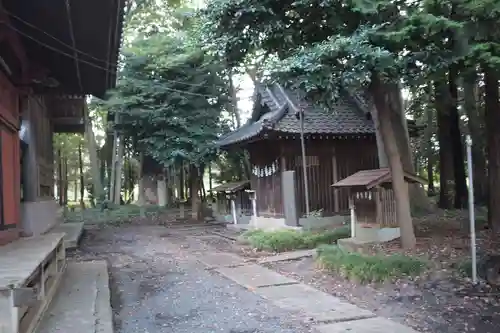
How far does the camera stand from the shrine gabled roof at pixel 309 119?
594 inches

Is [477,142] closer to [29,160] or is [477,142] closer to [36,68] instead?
[29,160]

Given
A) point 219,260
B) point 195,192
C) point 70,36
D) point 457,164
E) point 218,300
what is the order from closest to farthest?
point 218,300
point 70,36
point 219,260
point 457,164
point 195,192

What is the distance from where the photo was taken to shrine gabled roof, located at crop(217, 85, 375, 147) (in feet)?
49.5

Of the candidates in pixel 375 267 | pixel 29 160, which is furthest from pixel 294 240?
pixel 29 160

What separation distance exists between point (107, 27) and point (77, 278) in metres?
3.93

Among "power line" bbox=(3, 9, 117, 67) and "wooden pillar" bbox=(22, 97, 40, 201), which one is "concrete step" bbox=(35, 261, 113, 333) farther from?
"power line" bbox=(3, 9, 117, 67)

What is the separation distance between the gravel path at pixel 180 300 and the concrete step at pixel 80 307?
0.29m

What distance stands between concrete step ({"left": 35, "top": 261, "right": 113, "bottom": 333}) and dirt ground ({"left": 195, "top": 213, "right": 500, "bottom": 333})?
3.35 metres

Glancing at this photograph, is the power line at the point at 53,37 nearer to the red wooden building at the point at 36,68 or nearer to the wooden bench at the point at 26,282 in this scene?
the red wooden building at the point at 36,68

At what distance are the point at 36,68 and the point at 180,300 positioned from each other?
222 inches

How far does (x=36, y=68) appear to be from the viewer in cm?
1030

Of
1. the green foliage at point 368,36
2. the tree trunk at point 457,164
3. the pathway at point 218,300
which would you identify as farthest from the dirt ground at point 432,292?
the tree trunk at point 457,164

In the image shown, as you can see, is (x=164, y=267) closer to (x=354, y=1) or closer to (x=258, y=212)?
(x=354, y=1)

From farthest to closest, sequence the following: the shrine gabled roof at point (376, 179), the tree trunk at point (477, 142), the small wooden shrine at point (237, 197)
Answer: the small wooden shrine at point (237, 197) → the tree trunk at point (477, 142) → the shrine gabled roof at point (376, 179)
